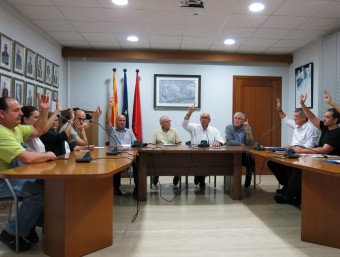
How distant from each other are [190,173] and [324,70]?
2658mm

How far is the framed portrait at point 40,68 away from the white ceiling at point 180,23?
45 centimetres

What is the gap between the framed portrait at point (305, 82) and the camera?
5.01 metres

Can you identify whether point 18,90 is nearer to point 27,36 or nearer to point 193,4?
point 27,36

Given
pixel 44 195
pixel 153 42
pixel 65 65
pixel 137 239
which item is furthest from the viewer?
pixel 65 65

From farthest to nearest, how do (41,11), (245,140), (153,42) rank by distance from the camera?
(153,42), (245,140), (41,11)

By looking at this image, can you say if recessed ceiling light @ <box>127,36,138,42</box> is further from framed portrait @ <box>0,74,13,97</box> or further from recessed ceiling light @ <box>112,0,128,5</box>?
framed portrait @ <box>0,74,13,97</box>

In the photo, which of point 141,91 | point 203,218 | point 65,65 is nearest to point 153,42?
point 141,91

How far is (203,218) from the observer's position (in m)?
3.01

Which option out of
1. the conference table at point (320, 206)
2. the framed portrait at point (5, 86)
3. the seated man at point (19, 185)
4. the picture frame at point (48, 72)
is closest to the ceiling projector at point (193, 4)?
the conference table at point (320, 206)

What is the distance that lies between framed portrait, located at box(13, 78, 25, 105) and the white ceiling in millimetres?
894

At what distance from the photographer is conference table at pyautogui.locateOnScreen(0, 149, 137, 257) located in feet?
6.13

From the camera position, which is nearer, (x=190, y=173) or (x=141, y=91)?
(x=190, y=173)

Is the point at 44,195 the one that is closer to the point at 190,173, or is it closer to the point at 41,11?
the point at 190,173

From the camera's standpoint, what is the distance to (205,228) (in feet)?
8.90
